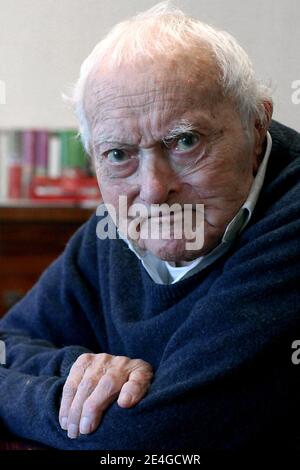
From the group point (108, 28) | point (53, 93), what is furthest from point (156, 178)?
point (53, 93)

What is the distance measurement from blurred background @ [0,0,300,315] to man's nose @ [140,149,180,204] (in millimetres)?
241

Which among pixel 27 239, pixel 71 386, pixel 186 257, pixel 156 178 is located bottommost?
pixel 27 239

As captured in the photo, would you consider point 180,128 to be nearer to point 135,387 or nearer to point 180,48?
point 180,48

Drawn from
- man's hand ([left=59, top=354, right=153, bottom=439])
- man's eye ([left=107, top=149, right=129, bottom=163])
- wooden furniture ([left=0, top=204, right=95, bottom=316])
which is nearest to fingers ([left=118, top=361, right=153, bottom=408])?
man's hand ([left=59, top=354, right=153, bottom=439])

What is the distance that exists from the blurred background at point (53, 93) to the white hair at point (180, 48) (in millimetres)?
117

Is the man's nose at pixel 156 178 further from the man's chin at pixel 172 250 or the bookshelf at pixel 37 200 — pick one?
the bookshelf at pixel 37 200

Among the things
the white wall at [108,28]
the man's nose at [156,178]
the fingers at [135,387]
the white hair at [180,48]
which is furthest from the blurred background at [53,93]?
the fingers at [135,387]

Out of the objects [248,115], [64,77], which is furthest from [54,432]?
[64,77]

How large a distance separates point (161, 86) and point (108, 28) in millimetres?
358

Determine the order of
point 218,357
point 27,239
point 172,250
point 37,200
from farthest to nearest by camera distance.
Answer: point 37,200 → point 27,239 → point 172,250 → point 218,357

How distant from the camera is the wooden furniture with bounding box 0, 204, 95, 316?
1988 millimetres

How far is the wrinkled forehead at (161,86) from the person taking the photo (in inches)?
30.7

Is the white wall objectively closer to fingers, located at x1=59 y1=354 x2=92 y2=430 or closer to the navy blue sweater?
the navy blue sweater

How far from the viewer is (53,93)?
156cm
